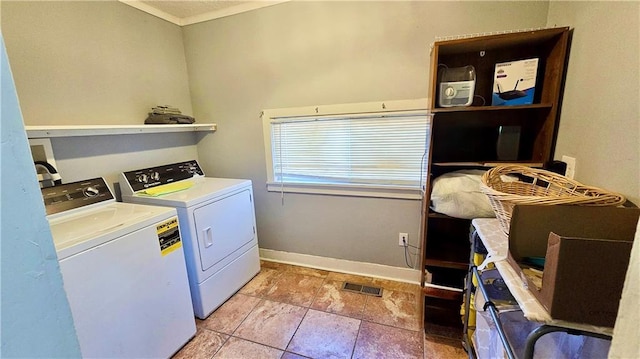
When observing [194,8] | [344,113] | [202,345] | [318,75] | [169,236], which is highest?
[194,8]

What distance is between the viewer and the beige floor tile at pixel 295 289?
2.04 metres

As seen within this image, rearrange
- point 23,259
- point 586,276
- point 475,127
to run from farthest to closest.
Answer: point 475,127 < point 586,276 < point 23,259

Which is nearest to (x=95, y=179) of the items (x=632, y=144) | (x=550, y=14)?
(x=632, y=144)

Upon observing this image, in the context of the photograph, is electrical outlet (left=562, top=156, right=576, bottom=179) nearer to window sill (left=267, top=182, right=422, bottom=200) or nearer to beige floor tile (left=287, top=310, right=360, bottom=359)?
window sill (left=267, top=182, right=422, bottom=200)

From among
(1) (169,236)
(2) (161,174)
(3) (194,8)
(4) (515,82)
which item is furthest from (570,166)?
(3) (194,8)

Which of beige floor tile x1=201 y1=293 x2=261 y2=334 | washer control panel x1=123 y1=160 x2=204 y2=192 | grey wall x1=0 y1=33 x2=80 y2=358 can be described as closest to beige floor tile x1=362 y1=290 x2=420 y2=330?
beige floor tile x1=201 y1=293 x2=261 y2=334

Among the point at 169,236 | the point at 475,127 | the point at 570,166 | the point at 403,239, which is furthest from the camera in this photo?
the point at 403,239

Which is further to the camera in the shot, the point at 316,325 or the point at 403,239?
the point at 403,239

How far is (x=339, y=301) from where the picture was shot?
1998mm

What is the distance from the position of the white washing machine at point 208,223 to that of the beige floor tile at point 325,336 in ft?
2.29

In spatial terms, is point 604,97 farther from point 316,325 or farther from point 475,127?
A: point 316,325

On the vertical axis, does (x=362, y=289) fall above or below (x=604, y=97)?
below

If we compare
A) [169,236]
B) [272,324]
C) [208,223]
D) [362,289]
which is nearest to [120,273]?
[169,236]

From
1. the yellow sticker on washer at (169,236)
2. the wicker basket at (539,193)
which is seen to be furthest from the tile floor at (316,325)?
the wicker basket at (539,193)
